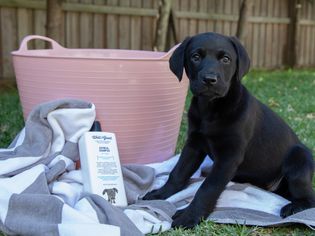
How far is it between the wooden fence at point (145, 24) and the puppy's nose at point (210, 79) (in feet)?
16.6

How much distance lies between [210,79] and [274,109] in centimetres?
325

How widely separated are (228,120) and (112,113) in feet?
2.52

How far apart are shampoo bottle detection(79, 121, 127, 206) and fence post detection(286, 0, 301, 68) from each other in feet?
29.3

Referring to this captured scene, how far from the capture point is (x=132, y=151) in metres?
3.08

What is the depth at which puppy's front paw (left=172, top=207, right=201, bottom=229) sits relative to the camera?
233 cm

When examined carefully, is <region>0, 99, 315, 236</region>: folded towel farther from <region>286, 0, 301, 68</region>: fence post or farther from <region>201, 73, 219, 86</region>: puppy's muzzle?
<region>286, 0, 301, 68</region>: fence post

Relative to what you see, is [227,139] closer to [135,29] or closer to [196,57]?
[196,57]

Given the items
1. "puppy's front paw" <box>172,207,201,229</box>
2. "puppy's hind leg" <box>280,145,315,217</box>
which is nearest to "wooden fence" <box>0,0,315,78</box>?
"puppy's hind leg" <box>280,145,315,217</box>

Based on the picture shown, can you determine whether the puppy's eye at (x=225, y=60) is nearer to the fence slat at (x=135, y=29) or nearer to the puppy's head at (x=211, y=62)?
the puppy's head at (x=211, y=62)

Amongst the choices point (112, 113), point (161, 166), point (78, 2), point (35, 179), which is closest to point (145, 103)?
point (112, 113)

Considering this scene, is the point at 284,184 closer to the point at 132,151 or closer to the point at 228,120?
the point at 228,120

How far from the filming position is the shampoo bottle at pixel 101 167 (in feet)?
8.21

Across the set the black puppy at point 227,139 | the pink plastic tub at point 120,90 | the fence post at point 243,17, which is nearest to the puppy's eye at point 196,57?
the black puppy at point 227,139

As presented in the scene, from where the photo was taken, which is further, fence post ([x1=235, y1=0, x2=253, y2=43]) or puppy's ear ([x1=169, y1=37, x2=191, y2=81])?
fence post ([x1=235, y1=0, x2=253, y2=43])
